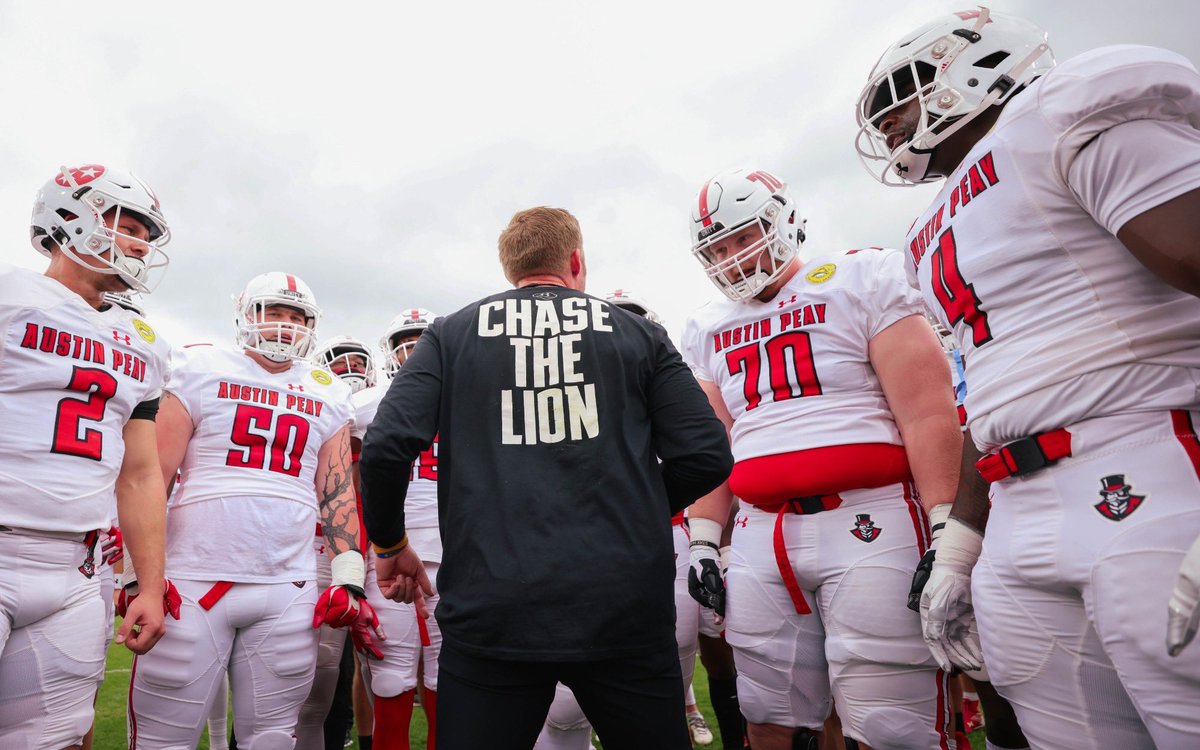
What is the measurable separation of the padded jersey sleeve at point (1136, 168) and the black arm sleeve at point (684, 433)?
3.75 feet

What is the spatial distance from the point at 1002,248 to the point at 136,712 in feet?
11.8

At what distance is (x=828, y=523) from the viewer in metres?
2.71

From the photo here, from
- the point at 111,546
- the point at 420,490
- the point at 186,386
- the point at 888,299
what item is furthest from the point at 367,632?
the point at 888,299

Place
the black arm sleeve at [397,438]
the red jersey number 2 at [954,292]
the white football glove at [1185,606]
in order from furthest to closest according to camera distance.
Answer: the black arm sleeve at [397,438] < the red jersey number 2 at [954,292] < the white football glove at [1185,606]

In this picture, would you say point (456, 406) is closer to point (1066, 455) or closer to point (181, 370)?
point (1066, 455)

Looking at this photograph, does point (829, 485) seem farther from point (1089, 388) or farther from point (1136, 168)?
point (1136, 168)

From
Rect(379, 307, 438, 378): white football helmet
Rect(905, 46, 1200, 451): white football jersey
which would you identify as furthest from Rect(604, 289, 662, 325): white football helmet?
Rect(905, 46, 1200, 451): white football jersey

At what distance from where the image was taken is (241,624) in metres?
3.19

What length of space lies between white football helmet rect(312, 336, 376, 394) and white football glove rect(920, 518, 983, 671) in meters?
6.62

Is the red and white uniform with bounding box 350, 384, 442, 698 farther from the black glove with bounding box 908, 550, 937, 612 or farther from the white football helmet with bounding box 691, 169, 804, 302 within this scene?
the black glove with bounding box 908, 550, 937, 612

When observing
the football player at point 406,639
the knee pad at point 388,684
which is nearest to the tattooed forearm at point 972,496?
the football player at point 406,639

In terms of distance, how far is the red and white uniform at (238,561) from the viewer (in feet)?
9.81

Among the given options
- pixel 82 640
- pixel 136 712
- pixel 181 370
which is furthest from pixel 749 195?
pixel 136 712

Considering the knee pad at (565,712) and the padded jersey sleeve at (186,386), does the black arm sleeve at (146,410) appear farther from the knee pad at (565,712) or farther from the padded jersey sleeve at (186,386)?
the knee pad at (565,712)
